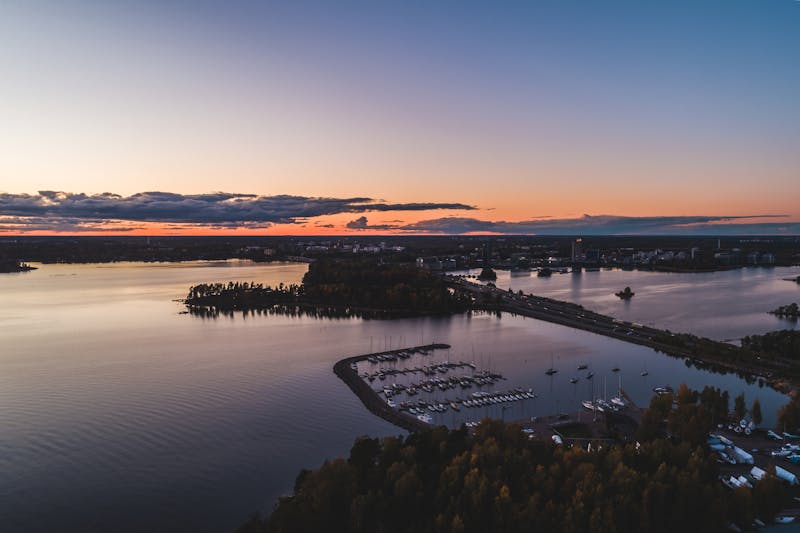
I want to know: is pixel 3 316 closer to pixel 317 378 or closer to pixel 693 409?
pixel 317 378

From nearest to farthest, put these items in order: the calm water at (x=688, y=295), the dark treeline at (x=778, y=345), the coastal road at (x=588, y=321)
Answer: the dark treeline at (x=778, y=345) → the coastal road at (x=588, y=321) → the calm water at (x=688, y=295)

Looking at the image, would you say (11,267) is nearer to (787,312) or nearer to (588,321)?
(588,321)

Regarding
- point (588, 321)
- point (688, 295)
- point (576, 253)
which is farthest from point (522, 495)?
point (576, 253)

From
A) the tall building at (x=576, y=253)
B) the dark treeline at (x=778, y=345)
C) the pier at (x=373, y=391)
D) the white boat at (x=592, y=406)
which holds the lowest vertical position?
the pier at (x=373, y=391)

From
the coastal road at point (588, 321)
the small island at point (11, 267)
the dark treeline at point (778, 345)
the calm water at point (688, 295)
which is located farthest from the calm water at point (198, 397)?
the small island at point (11, 267)

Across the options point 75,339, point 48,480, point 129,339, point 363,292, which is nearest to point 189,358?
point 129,339

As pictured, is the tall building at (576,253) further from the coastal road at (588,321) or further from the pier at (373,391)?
the pier at (373,391)
